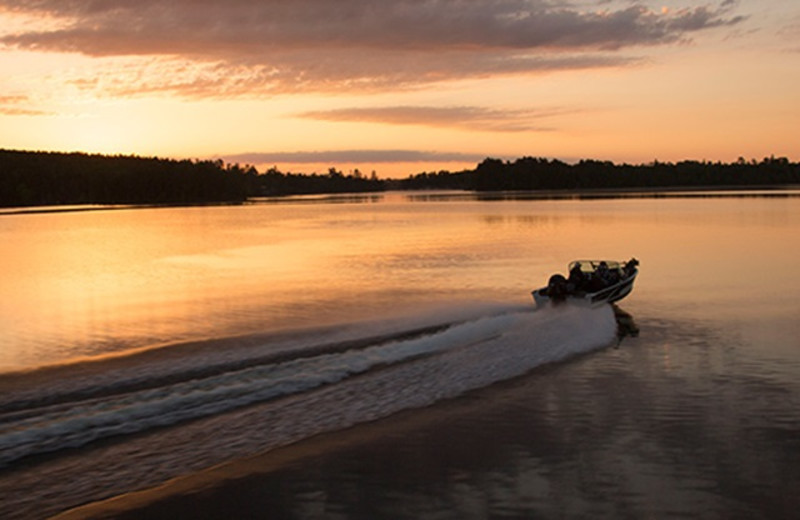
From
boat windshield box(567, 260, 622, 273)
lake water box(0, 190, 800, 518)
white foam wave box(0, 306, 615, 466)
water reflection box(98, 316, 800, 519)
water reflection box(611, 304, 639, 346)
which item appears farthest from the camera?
boat windshield box(567, 260, 622, 273)

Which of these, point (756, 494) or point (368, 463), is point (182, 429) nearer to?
point (368, 463)

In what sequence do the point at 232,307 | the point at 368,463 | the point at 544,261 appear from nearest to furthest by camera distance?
the point at 368,463 → the point at 232,307 → the point at 544,261

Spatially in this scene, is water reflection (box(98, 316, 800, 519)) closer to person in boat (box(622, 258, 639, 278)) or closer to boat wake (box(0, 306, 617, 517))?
boat wake (box(0, 306, 617, 517))

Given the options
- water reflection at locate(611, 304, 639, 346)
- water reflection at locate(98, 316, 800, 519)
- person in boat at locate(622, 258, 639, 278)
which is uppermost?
person in boat at locate(622, 258, 639, 278)

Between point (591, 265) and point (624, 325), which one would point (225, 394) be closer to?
point (624, 325)

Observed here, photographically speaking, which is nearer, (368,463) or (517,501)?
(517,501)

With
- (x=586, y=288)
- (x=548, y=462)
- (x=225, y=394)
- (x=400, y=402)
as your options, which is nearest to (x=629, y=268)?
(x=586, y=288)

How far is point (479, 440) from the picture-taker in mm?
14180

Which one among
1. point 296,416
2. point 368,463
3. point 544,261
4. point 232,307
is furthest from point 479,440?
point 544,261

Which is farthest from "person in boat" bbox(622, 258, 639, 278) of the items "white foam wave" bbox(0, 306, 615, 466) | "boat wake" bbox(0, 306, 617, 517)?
"boat wake" bbox(0, 306, 617, 517)

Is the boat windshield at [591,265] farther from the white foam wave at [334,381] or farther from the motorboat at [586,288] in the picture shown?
the white foam wave at [334,381]

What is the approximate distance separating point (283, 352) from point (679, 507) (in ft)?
44.1

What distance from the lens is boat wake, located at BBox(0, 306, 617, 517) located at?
13.0m

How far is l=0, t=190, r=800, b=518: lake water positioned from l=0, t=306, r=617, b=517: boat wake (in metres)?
0.07
